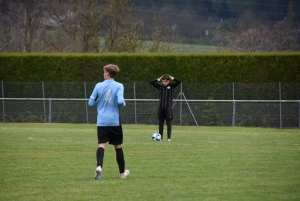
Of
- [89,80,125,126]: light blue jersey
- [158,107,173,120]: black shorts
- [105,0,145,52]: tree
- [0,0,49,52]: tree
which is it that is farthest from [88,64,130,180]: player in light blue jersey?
[0,0,49,52]: tree

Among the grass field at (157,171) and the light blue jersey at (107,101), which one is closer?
the grass field at (157,171)

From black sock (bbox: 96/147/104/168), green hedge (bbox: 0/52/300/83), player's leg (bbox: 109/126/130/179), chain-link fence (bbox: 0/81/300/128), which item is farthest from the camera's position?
green hedge (bbox: 0/52/300/83)

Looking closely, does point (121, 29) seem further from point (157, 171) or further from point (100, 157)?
point (100, 157)

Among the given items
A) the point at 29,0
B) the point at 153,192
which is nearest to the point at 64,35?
the point at 29,0

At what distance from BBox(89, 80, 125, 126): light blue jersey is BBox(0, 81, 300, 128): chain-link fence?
17273mm

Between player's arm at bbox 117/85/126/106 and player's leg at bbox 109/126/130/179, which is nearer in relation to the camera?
player's arm at bbox 117/85/126/106

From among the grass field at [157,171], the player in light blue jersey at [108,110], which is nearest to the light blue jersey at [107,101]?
the player in light blue jersey at [108,110]

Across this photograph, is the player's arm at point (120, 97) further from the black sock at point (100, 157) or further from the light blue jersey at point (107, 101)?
the black sock at point (100, 157)

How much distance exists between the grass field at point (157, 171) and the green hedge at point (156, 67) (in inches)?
513

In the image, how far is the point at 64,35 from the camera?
42812mm

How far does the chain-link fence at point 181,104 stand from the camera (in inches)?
1040

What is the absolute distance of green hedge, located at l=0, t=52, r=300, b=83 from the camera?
29.1 meters

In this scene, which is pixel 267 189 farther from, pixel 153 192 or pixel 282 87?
pixel 282 87

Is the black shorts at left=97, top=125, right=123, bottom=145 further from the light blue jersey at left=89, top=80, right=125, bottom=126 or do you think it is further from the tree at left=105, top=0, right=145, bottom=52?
the tree at left=105, top=0, right=145, bottom=52
